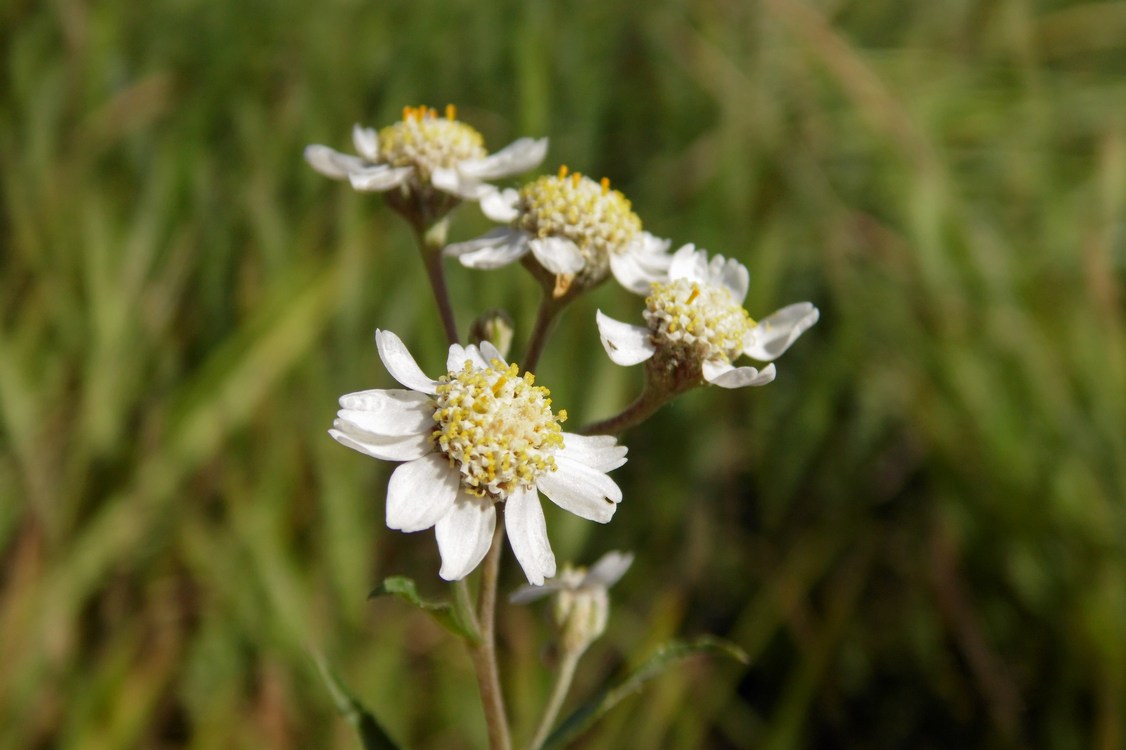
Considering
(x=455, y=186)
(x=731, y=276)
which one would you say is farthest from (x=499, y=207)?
(x=731, y=276)

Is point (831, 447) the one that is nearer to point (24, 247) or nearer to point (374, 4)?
point (374, 4)

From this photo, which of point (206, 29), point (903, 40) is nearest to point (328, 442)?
point (206, 29)

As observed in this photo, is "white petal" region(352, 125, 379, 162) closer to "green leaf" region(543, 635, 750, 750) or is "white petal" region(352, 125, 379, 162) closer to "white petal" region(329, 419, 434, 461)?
"white petal" region(329, 419, 434, 461)

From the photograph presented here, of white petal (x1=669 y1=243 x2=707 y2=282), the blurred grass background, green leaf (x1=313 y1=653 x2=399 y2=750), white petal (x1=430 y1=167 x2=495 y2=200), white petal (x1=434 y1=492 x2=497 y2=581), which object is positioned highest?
white petal (x1=430 y1=167 x2=495 y2=200)

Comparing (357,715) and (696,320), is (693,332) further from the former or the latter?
(357,715)

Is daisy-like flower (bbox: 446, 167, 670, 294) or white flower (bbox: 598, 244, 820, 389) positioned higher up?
daisy-like flower (bbox: 446, 167, 670, 294)

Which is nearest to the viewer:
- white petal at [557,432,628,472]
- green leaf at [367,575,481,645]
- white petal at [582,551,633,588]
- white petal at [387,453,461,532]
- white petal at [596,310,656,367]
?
green leaf at [367,575,481,645]

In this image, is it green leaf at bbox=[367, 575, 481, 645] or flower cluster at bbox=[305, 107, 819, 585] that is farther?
flower cluster at bbox=[305, 107, 819, 585]

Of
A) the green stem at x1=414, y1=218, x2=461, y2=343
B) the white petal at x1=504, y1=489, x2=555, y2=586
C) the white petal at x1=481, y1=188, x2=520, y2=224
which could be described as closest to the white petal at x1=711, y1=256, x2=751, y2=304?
the white petal at x1=481, y1=188, x2=520, y2=224
